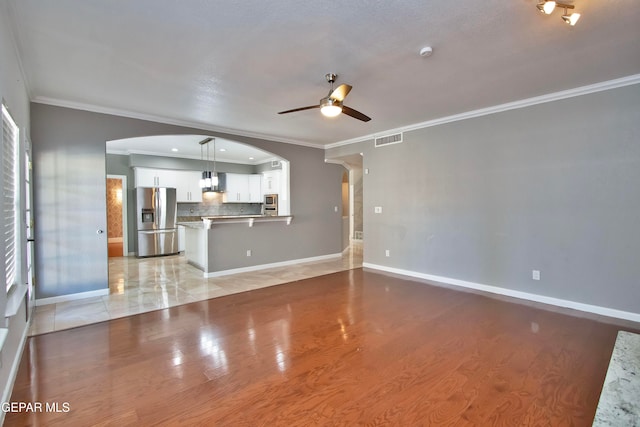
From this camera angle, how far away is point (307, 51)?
8.80ft


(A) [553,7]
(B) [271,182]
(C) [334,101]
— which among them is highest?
(A) [553,7]

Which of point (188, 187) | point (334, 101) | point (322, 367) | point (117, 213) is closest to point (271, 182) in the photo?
point (188, 187)

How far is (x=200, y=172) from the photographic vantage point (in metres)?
8.59

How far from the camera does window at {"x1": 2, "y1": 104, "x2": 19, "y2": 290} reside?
2293 millimetres

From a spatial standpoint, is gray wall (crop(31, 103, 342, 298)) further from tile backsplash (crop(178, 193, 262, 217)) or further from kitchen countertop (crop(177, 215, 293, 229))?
tile backsplash (crop(178, 193, 262, 217))

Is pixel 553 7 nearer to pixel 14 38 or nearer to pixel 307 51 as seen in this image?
pixel 307 51

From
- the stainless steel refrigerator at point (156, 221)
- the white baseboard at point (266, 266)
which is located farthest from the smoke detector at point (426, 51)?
the stainless steel refrigerator at point (156, 221)

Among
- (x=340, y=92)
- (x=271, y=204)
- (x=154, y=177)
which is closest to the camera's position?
(x=340, y=92)

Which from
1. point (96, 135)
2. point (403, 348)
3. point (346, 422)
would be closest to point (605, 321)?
point (403, 348)

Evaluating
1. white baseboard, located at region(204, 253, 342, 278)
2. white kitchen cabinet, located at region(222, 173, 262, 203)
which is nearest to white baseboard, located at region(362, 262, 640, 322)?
white baseboard, located at region(204, 253, 342, 278)

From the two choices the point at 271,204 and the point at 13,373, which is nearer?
the point at 13,373

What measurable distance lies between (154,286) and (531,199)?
577 cm

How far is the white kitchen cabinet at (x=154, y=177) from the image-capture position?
25.0 ft

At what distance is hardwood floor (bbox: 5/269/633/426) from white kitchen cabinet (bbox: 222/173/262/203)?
18.5 feet
